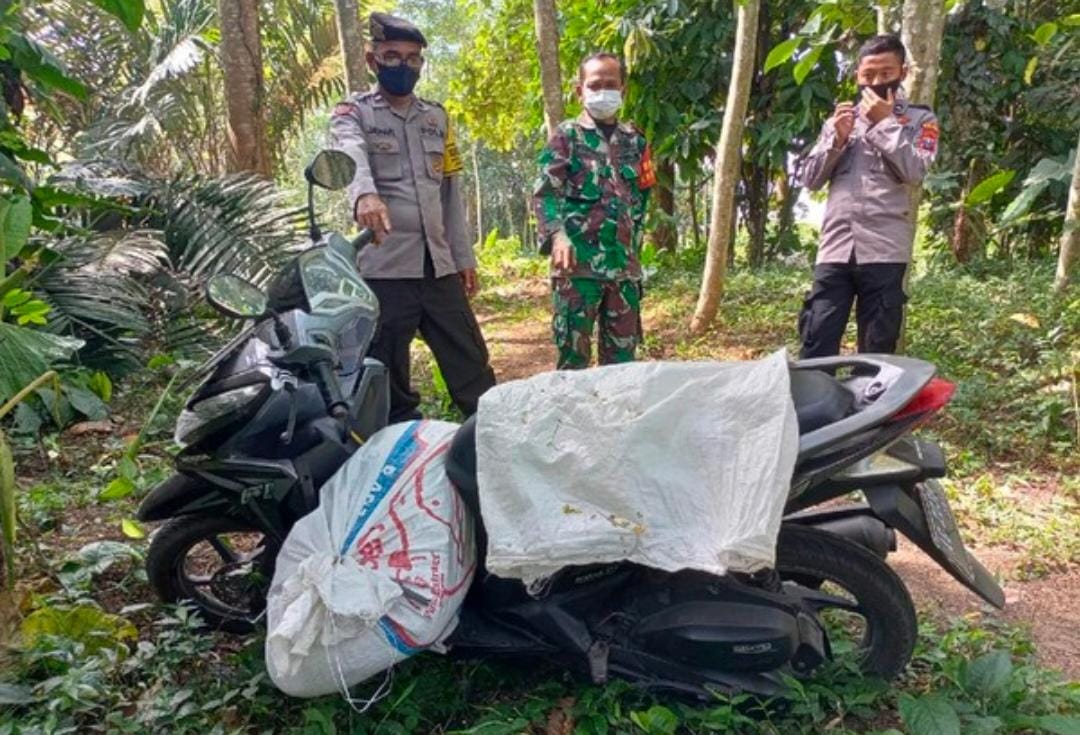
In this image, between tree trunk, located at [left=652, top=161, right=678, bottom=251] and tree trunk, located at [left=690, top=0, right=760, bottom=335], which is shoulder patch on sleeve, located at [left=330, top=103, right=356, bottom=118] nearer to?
tree trunk, located at [left=690, top=0, right=760, bottom=335]

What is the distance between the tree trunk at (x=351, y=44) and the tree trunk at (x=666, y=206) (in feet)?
13.7

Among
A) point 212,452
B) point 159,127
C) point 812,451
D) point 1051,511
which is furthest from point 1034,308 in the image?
point 159,127

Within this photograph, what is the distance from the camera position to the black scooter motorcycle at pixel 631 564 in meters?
1.74

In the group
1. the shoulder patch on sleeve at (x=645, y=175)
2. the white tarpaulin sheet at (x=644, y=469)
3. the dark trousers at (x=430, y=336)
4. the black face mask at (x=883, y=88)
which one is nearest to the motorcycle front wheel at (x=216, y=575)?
the white tarpaulin sheet at (x=644, y=469)

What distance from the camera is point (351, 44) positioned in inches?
231

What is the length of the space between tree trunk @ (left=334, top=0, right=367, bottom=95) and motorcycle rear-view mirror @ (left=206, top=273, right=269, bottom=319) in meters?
4.37

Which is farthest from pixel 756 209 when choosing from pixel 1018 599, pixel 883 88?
pixel 1018 599

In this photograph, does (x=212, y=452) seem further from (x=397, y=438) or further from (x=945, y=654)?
(x=945, y=654)

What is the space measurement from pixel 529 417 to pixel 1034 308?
4388 millimetres

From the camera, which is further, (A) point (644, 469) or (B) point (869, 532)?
(B) point (869, 532)

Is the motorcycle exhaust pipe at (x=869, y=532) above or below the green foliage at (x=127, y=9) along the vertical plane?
below

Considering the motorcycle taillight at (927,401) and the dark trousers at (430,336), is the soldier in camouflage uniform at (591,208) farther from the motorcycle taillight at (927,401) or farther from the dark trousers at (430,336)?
the motorcycle taillight at (927,401)

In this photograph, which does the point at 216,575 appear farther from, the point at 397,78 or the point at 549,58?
the point at 549,58

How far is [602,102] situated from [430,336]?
1.26 m
